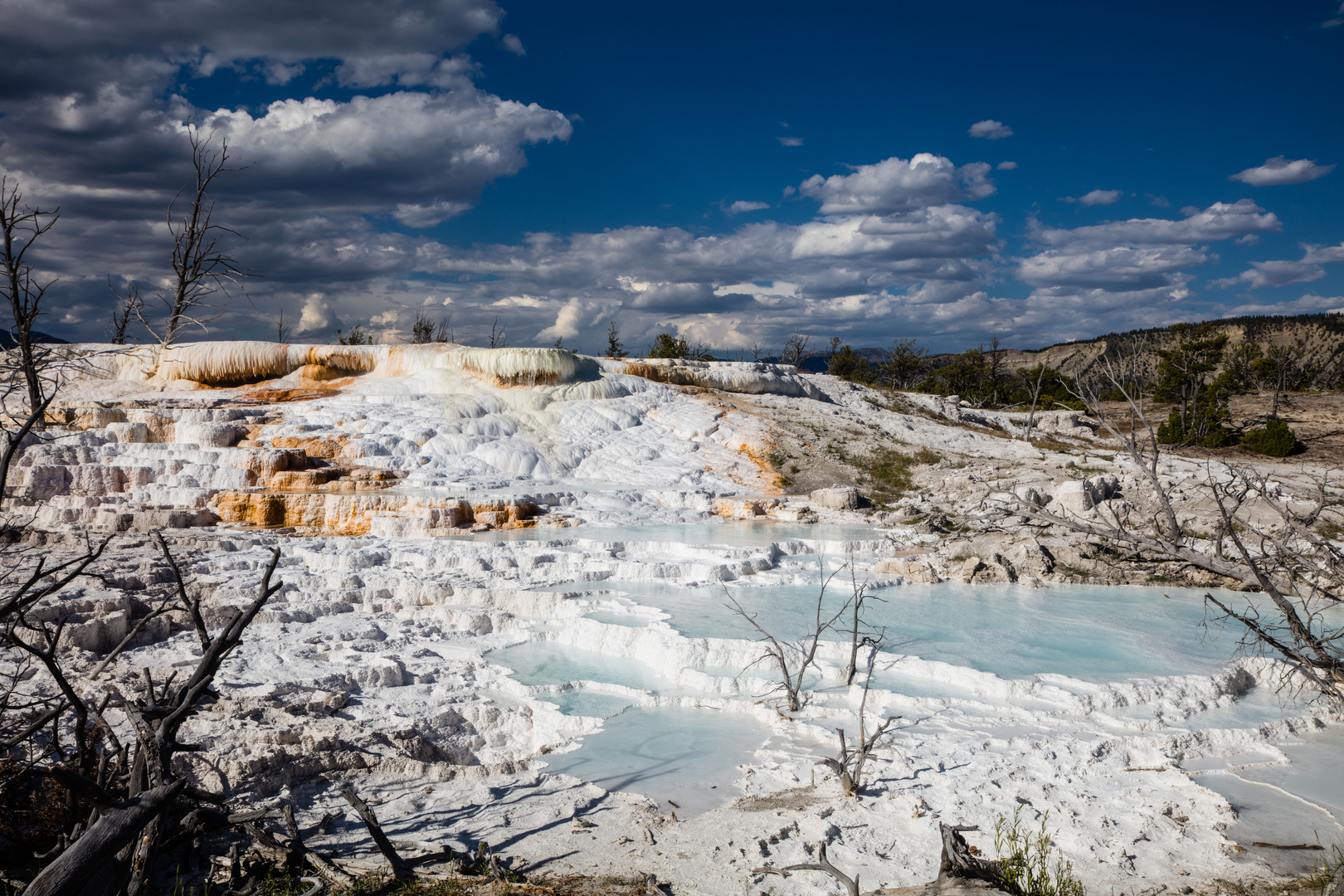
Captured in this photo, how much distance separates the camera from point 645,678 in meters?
7.02

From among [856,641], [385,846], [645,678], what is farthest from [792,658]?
[385,846]

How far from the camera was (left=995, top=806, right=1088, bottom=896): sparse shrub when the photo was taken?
3.25m

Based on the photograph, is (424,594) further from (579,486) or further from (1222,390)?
(1222,390)

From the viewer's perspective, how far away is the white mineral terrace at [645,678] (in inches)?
166

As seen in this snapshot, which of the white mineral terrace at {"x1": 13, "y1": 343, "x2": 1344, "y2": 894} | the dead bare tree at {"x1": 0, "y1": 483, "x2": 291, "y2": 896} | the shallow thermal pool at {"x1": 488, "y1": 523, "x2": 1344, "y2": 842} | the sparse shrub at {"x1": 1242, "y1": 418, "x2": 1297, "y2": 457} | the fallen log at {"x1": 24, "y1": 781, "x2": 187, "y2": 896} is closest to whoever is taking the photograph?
the fallen log at {"x1": 24, "y1": 781, "x2": 187, "y2": 896}

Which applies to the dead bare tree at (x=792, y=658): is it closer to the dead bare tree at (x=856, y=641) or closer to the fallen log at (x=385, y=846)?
the dead bare tree at (x=856, y=641)

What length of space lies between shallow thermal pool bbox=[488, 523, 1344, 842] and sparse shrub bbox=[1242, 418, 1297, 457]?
55.7 ft

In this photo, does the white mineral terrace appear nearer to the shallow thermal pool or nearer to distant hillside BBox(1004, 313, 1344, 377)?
the shallow thermal pool

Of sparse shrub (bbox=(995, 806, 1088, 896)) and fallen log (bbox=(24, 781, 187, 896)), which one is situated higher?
fallen log (bbox=(24, 781, 187, 896))

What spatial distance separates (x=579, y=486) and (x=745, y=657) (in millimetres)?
10121

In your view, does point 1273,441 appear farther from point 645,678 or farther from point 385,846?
point 385,846

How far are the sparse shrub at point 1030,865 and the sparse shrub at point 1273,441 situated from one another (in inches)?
977

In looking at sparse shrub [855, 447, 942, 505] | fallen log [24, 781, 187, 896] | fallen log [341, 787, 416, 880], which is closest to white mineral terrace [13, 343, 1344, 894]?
fallen log [341, 787, 416, 880]

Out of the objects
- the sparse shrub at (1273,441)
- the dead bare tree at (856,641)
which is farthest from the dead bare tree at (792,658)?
the sparse shrub at (1273,441)
